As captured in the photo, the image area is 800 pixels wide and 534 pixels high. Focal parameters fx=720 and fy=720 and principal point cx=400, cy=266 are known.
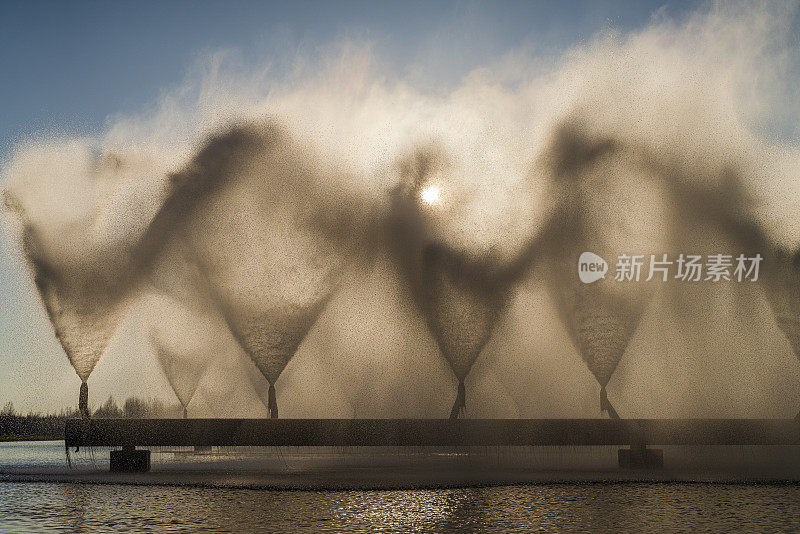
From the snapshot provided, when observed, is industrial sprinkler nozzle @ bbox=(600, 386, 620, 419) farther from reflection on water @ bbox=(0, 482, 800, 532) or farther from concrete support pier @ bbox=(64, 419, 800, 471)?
reflection on water @ bbox=(0, 482, 800, 532)

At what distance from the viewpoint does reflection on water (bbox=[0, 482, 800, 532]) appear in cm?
1612

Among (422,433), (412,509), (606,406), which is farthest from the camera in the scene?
(606,406)

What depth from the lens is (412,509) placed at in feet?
63.1

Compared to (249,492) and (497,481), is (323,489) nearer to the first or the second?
(249,492)

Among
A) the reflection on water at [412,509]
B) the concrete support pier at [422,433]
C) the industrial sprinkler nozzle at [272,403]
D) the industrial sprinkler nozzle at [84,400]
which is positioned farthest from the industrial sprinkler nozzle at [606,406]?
the industrial sprinkler nozzle at [84,400]

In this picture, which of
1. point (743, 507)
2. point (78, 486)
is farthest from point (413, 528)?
point (78, 486)

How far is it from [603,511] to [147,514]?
1181 centimetres

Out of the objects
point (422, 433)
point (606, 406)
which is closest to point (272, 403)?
point (422, 433)

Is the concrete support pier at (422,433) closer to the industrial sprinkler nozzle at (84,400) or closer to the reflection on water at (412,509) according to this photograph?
the industrial sprinkler nozzle at (84,400)

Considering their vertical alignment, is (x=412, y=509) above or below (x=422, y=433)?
above

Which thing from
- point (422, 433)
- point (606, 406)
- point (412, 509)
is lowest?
point (422, 433)

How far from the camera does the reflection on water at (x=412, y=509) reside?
52.9 ft

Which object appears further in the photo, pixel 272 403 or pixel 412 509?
pixel 272 403

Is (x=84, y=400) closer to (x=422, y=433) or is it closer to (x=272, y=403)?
(x=272, y=403)
